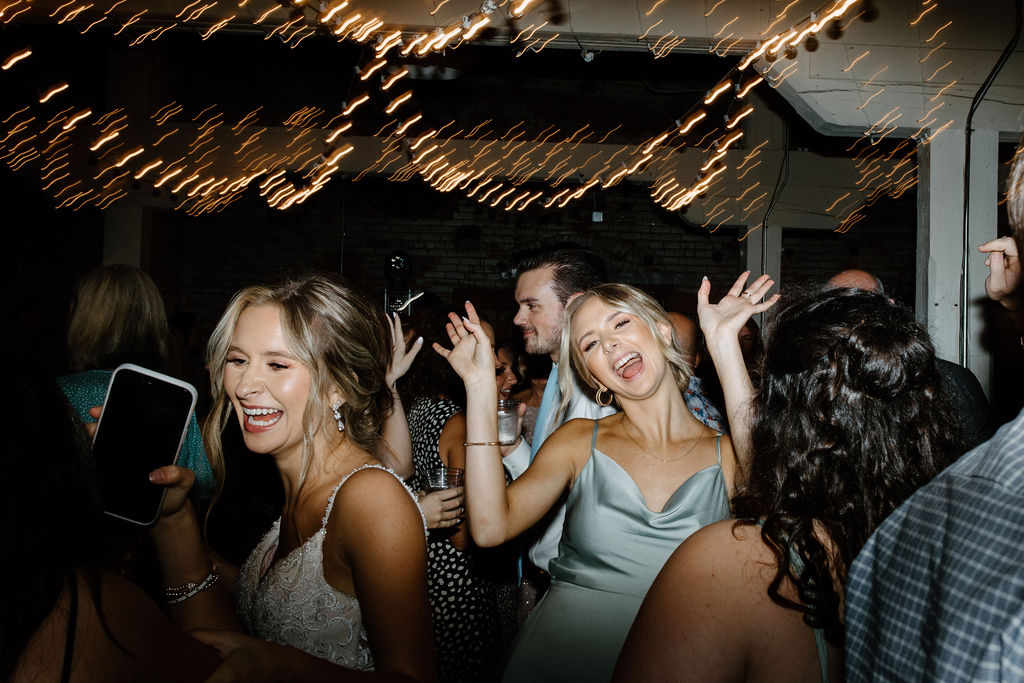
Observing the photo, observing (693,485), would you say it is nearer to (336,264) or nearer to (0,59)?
(336,264)

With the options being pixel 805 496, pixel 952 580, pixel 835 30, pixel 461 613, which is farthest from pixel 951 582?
pixel 835 30

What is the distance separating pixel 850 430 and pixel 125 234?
7.92 metres

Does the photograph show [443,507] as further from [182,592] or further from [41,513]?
[41,513]

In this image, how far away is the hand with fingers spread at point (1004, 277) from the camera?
146cm

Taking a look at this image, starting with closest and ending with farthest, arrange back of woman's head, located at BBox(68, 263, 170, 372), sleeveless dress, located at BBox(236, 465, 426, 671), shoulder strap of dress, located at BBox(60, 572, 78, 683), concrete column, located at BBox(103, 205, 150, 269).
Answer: shoulder strap of dress, located at BBox(60, 572, 78, 683)
sleeveless dress, located at BBox(236, 465, 426, 671)
back of woman's head, located at BBox(68, 263, 170, 372)
concrete column, located at BBox(103, 205, 150, 269)

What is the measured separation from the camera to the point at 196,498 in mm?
2408

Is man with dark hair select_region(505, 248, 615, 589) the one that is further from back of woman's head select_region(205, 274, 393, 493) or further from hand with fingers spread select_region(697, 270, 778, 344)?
back of woman's head select_region(205, 274, 393, 493)

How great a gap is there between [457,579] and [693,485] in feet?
2.85

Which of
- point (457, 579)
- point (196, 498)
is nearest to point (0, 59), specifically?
point (196, 498)

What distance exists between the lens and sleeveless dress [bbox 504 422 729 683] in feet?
5.74

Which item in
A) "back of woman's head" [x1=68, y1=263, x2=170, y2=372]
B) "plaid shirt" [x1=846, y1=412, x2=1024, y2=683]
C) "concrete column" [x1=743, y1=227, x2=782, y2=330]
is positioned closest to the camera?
"plaid shirt" [x1=846, y1=412, x2=1024, y2=683]

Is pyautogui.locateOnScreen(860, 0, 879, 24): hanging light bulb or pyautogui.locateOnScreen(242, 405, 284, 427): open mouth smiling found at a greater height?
pyautogui.locateOnScreen(860, 0, 879, 24): hanging light bulb

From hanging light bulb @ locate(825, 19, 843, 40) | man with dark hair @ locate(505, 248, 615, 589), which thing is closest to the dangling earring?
man with dark hair @ locate(505, 248, 615, 589)

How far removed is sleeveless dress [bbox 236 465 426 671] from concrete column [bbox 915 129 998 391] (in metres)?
3.34
